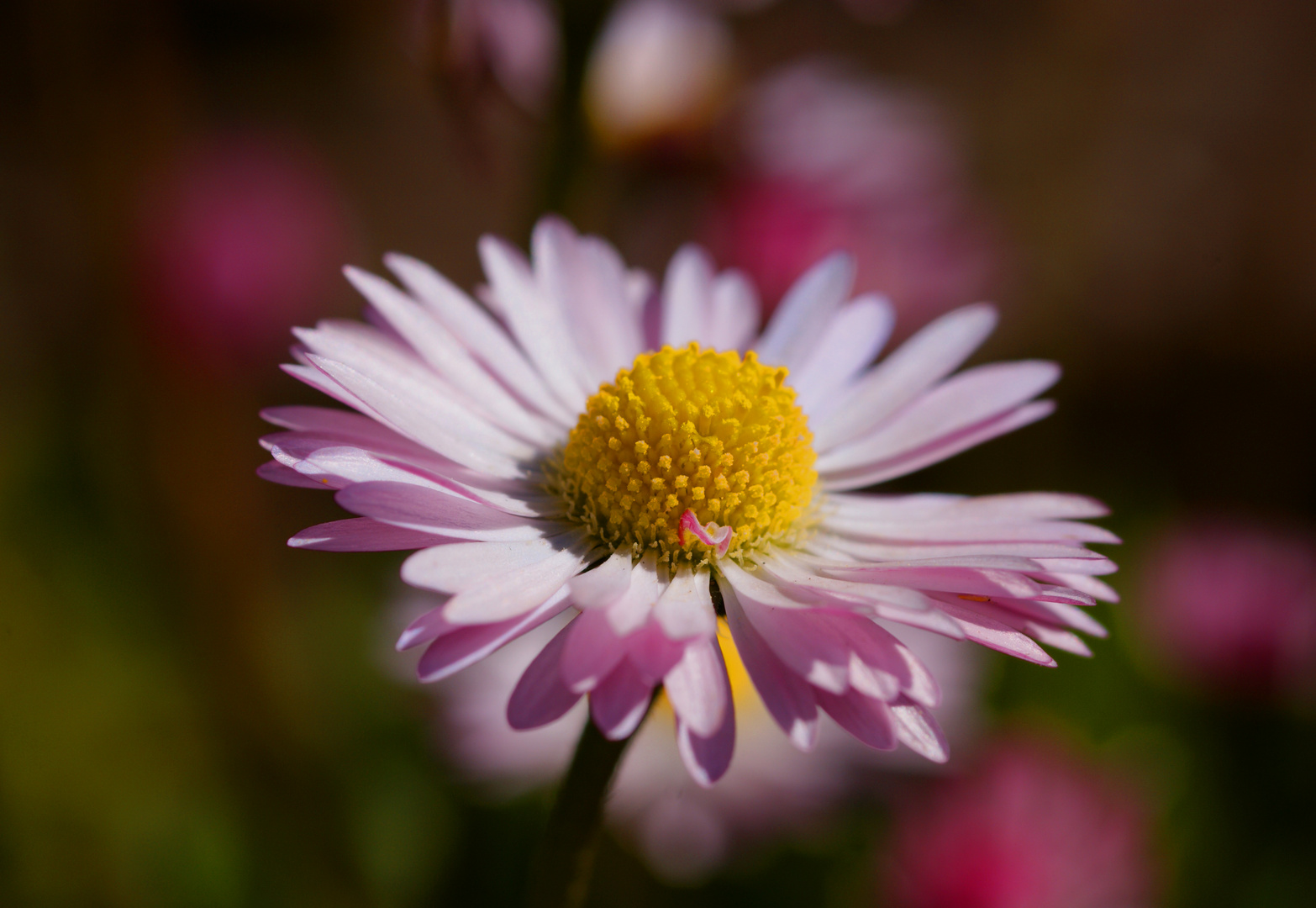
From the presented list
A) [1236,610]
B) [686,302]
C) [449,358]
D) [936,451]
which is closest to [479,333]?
[449,358]

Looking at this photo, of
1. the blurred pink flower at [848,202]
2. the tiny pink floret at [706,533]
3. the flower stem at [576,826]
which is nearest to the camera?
the flower stem at [576,826]

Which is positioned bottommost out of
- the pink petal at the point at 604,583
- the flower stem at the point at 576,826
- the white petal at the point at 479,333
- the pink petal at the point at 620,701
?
the flower stem at the point at 576,826

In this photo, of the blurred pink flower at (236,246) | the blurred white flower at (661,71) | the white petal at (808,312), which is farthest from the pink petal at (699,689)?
the blurred pink flower at (236,246)

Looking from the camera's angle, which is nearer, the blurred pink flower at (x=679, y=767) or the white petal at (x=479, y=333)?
Answer: the white petal at (x=479, y=333)

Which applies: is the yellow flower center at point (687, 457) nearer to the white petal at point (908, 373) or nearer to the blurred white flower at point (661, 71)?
the white petal at point (908, 373)

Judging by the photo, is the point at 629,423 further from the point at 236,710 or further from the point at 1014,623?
the point at 236,710

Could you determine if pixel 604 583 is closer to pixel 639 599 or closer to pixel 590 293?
pixel 639 599

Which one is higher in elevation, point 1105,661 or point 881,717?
point 881,717

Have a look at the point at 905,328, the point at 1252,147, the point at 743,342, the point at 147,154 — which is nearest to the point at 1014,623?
the point at 743,342
